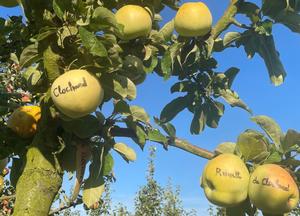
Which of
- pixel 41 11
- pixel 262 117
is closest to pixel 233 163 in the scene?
pixel 262 117

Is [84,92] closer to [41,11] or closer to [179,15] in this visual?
[41,11]

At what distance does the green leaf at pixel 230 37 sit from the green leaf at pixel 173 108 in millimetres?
458

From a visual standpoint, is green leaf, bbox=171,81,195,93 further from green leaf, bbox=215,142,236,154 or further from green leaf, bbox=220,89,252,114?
green leaf, bbox=215,142,236,154

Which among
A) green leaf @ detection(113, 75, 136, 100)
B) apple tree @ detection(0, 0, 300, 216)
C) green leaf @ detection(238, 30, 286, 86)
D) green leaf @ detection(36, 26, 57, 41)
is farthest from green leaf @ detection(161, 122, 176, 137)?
green leaf @ detection(36, 26, 57, 41)

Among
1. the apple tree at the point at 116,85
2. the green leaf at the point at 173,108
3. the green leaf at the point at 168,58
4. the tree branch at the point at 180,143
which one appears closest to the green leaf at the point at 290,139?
the apple tree at the point at 116,85

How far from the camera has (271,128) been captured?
227cm

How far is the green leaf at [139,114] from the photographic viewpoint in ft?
7.44

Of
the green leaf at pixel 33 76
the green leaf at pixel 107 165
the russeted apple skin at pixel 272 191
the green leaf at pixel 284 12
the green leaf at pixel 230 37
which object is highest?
the green leaf at pixel 284 12

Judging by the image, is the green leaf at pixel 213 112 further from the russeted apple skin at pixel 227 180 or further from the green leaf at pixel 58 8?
the green leaf at pixel 58 8

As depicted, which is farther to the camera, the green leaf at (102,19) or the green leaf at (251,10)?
the green leaf at (251,10)

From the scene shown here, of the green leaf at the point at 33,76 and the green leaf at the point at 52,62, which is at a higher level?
the green leaf at the point at 33,76

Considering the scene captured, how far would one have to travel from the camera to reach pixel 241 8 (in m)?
2.50

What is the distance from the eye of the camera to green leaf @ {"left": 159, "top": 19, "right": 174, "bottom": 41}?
8.15 ft

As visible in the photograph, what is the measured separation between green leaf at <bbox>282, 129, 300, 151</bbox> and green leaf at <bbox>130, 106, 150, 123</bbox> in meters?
0.65
